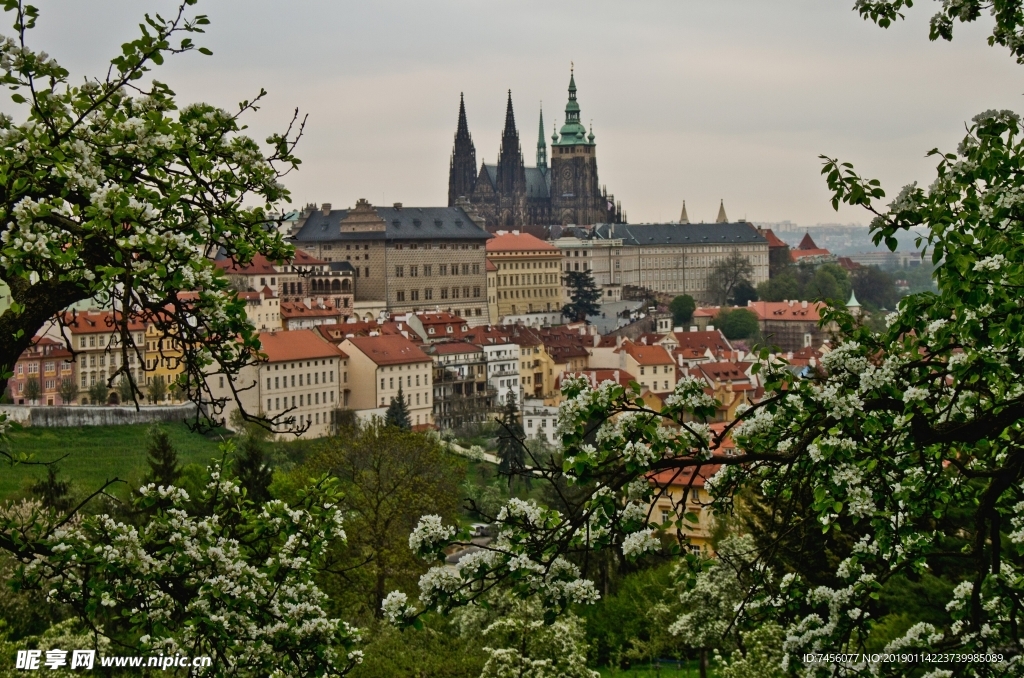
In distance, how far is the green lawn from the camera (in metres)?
42.7

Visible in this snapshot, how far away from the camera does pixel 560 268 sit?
130m

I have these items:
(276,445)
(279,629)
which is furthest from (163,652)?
(276,445)

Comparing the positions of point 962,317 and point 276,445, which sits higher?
point 962,317

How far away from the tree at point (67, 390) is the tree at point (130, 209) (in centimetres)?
6068

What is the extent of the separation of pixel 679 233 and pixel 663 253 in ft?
9.87

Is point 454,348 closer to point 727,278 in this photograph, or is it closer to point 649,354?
point 649,354

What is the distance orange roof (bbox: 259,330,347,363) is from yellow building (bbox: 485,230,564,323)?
45.9m

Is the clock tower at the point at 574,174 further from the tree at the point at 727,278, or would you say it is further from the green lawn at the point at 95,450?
the green lawn at the point at 95,450

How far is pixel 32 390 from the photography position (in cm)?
6638

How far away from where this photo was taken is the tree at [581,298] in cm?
12212

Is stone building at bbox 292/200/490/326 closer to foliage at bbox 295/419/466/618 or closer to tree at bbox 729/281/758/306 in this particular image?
tree at bbox 729/281/758/306

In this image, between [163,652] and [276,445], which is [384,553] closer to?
[163,652]

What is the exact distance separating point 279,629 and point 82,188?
1887mm

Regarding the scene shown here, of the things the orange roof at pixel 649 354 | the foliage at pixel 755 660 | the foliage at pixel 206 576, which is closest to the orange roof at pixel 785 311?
the orange roof at pixel 649 354
